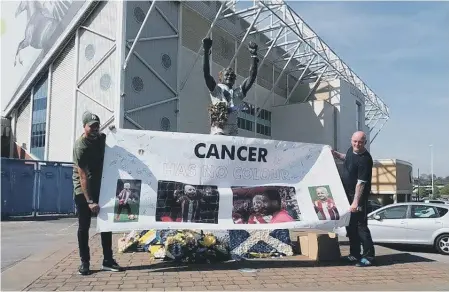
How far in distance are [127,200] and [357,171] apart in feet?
10.5

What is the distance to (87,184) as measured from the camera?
18.5 ft

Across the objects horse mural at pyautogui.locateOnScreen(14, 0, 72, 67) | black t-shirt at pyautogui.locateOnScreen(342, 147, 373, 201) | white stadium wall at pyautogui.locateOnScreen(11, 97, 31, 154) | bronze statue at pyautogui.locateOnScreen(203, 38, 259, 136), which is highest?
horse mural at pyautogui.locateOnScreen(14, 0, 72, 67)

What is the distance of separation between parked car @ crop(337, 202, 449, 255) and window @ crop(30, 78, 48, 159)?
23518 mm

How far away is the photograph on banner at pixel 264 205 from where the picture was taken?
6398 millimetres

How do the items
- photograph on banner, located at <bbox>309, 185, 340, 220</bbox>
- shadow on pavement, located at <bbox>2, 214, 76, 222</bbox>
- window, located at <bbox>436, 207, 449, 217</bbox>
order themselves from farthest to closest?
1. shadow on pavement, located at <bbox>2, 214, 76, 222</bbox>
2. window, located at <bbox>436, 207, 449, 217</bbox>
3. photograph on banner, located at <bbox>309, 185, 340, 220</bbox>

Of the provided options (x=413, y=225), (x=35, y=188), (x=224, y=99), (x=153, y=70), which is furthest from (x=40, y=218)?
(x=153, y=70)

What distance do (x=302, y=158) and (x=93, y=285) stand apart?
3.48 m

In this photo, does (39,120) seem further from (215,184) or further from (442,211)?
(215,184)

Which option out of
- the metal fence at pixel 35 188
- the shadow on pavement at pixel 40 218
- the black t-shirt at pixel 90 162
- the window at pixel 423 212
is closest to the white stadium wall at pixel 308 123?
the metal fence at pixel 35 188

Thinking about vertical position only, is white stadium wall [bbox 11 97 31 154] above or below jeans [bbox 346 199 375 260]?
above

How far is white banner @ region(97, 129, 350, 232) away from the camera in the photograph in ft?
19.6

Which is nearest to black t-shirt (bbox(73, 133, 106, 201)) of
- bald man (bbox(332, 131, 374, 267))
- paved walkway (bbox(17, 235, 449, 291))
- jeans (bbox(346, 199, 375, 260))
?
paved walkway (bbox(17, 235, 449, 291))

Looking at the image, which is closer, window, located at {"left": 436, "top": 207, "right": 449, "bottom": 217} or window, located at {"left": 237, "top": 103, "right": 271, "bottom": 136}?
window, located at {"left": 436, "top": 207, "right": 449, "bottom": 217}

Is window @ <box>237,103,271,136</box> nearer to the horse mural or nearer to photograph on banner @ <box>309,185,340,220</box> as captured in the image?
the horse mural
